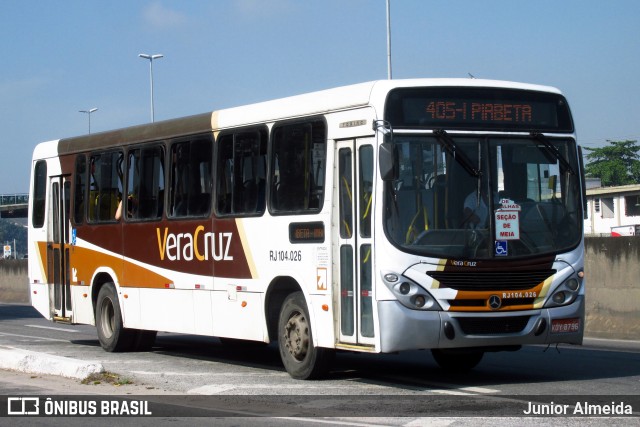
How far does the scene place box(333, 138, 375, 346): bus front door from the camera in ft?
39.0

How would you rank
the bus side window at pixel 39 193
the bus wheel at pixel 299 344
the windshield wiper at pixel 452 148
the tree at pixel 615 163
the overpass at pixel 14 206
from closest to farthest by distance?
the windshield wiper at pixel 452 148 < the bus wheel at pixel 299 344 < the bus side window at pixel 39 193 < the overpass at pixel 14 206 < the tree at pixel 615 163

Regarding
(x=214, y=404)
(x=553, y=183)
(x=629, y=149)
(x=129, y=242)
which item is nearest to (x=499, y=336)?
(x=553, y=183)

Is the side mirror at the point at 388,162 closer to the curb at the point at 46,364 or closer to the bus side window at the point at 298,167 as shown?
the bus side window at the point at 298,167

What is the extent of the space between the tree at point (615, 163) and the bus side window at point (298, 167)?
348 ft

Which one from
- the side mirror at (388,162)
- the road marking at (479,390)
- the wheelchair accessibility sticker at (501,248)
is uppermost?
the side mirror at (388,162)

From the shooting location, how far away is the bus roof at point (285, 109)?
472 inches

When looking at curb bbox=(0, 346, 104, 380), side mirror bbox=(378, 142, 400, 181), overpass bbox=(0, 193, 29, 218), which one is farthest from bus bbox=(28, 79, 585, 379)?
overpass bbox=(0, 193, 29, 218)

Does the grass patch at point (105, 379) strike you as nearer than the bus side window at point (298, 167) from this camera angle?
No

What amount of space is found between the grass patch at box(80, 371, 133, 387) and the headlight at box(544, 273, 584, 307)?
16.1 feet

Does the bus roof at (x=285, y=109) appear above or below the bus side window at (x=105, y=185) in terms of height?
above

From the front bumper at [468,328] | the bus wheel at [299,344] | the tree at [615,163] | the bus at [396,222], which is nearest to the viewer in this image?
the front bumper at [468,328]

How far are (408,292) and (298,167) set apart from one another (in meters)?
2.40

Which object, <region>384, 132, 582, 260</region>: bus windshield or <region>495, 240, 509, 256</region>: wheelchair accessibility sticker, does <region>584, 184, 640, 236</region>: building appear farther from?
<region>495, 240, 509, 256</region>: wheelchair accessibility sticker

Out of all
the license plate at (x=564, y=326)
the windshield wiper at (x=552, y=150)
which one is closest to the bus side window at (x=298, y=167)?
the windshield wiper at (x=552, y=150)
